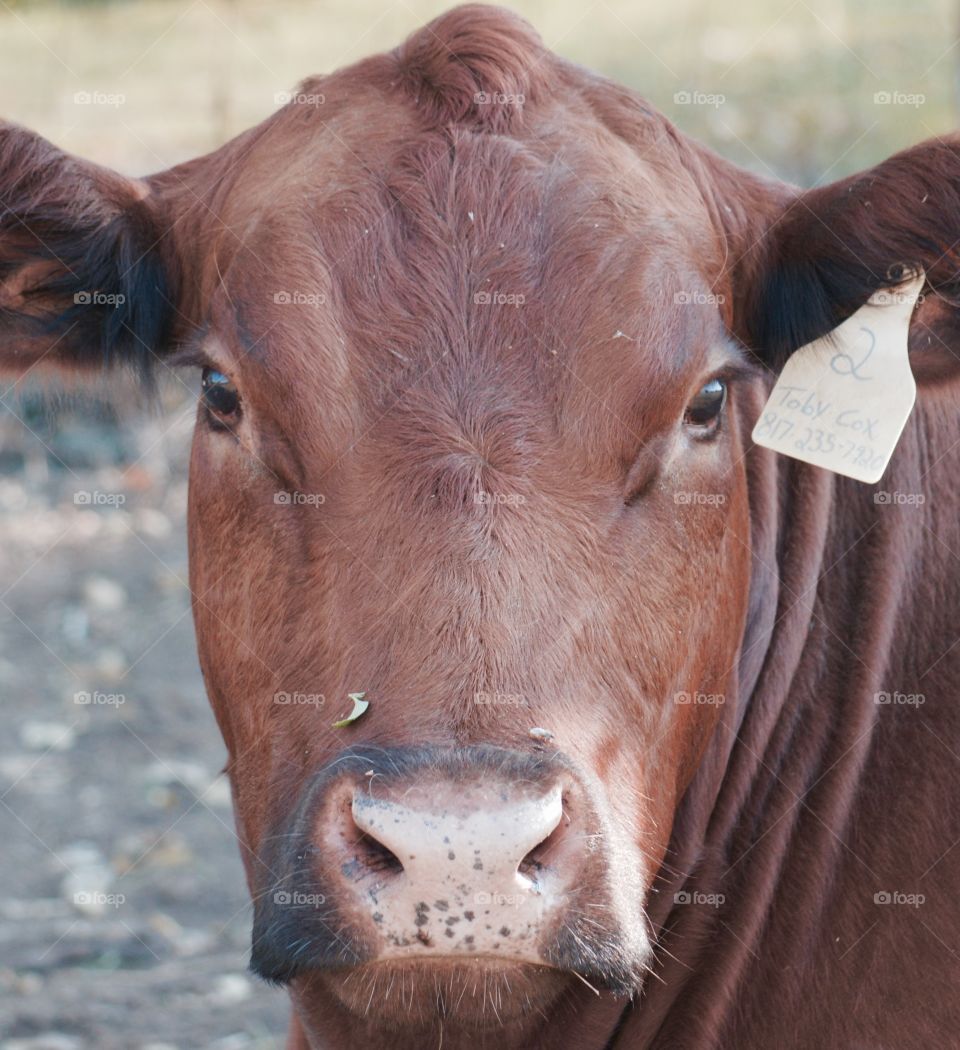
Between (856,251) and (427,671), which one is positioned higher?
(856,251)

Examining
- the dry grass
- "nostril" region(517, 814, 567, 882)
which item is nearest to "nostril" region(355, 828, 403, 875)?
"nostril" region(517, 814, 567, 882)

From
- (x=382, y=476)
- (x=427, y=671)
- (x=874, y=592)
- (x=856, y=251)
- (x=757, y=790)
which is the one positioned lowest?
(x=757, y=790)

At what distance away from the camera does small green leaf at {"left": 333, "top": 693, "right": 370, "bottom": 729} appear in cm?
304

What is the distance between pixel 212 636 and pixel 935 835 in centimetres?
192

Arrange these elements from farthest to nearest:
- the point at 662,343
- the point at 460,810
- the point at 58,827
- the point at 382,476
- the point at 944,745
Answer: the point at 58,827, the point at 944,745, the point at 662,343, the point at 382,476, the point at 460,810

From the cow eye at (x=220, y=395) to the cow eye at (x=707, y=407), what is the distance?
113 centimetres

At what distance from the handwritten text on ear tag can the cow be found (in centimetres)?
6

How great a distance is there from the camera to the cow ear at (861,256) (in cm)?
375

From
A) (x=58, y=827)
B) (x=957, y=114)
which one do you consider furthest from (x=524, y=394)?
(x=957, y=114)

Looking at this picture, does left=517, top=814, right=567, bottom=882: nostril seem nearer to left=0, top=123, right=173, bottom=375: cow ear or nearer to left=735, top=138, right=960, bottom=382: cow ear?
left=735, top=138, right=960, bottom=382: cow ear

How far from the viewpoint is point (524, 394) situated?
3.30 m

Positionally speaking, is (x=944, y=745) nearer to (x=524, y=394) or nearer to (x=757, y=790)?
(x=757, y=790)

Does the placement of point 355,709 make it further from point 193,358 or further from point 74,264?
point 74,264

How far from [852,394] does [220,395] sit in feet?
5.42
